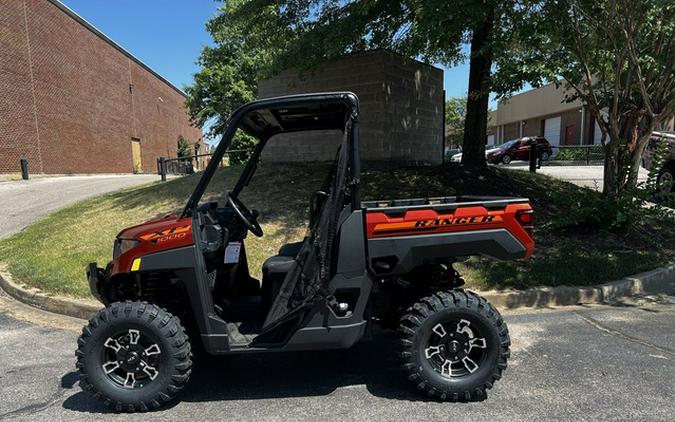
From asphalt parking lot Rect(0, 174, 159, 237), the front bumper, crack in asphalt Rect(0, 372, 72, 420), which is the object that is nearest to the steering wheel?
the front bumper

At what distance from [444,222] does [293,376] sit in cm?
172

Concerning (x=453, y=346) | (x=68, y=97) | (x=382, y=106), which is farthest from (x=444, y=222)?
(x=68, y=97)

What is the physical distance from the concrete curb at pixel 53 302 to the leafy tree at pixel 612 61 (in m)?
6.48

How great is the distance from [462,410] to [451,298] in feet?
2.43

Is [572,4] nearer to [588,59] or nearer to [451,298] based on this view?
→ [588,59]

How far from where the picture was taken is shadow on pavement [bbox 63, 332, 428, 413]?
3654 millimetres

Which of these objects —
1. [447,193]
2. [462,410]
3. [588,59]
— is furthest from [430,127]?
[462,410]

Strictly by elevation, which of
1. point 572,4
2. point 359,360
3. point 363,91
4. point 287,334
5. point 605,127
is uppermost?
point 572,4

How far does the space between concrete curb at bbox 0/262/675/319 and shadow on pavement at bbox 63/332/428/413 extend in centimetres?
190

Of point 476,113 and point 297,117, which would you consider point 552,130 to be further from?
point 297,117

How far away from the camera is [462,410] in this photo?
11.1ft

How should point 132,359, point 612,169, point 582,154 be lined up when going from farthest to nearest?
point 582,154 < point 612,169 < point 132,359

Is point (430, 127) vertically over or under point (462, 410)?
over

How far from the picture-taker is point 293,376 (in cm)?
399
